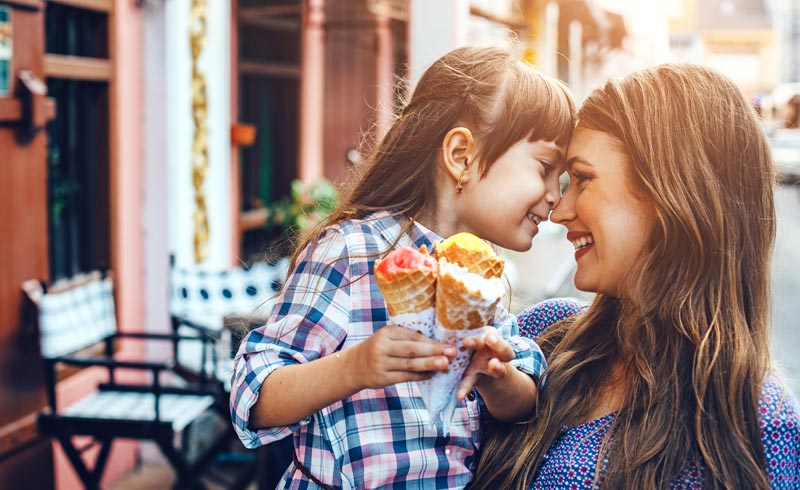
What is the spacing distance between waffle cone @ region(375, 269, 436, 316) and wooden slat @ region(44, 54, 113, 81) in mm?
3374

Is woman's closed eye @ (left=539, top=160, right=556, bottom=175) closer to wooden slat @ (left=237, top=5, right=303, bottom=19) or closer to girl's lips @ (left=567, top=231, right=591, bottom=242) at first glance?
girl's lips @ (left=567, top=231, right=591, bottom=242)

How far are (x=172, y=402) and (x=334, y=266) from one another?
9.10 feet

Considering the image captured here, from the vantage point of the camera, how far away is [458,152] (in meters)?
2.07

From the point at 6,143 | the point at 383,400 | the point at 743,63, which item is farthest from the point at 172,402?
the point at 743,63

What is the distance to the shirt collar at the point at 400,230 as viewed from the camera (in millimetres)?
2002

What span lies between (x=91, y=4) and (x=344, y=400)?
3.48 metres

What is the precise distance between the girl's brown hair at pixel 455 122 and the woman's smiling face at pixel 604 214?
0.10 metres

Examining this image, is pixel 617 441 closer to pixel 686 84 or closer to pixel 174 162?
pixel 686 84

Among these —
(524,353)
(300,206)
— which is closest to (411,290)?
(524,353)

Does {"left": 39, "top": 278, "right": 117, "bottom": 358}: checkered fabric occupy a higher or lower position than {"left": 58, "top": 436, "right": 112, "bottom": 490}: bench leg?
higher

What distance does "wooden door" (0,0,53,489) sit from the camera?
12.9 feet

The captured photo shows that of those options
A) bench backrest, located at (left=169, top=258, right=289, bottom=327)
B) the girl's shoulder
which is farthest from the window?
the girl's shoulder

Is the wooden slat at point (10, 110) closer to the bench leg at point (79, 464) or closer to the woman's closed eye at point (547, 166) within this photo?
the bench leg at point (79, 464)

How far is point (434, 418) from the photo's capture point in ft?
5.41
